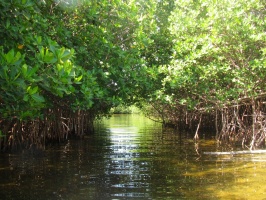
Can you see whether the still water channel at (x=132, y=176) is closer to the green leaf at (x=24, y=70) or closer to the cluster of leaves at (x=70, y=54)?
the cluster of leaves at (x=70, y=54)

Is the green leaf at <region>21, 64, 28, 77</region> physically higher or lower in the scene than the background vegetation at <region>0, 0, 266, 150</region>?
lower

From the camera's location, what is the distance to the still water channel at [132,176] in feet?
13.2

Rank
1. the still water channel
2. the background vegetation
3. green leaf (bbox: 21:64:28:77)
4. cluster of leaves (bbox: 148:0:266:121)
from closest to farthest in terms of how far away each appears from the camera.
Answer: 1. green leaf (bbox: 21:64:28:77)
2. the still water channel
3. the background vegetation
4. cluster of leaves (bbox: 148:0:266:121)

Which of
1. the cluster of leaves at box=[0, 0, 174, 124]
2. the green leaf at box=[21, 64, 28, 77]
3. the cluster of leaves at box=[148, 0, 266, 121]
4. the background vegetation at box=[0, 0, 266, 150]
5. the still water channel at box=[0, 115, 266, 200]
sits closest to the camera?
the green leaf at box=[21, 64, 28, 77]

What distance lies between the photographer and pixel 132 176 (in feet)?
16.3

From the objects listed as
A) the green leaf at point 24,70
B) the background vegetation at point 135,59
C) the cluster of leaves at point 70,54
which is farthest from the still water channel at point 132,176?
the green leaf at point 24,70

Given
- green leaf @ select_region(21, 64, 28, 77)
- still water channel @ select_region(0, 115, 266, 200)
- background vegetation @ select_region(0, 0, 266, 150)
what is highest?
background vegetation @ select_region(0, 0, 266, 150)

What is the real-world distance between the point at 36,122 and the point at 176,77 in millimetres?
3763

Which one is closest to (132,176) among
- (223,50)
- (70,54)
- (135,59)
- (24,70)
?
(70,54)

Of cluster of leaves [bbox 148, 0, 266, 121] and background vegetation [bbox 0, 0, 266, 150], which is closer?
background vegetation [bbox 0, 0, 266, 150]

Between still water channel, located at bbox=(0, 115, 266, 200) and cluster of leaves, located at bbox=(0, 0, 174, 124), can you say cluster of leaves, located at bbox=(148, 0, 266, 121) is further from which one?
still water channel, located at bbox=(0, 115, 266, 200)

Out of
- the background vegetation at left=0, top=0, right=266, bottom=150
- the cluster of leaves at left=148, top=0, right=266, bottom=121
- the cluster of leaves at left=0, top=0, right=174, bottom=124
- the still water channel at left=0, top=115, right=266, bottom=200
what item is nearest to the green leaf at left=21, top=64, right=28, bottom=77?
the cluster of leaves at left=0, top=0, right=174, bottom=124

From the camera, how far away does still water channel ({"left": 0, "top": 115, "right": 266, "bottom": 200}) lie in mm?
4016

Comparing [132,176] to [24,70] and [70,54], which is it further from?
[24,70]
